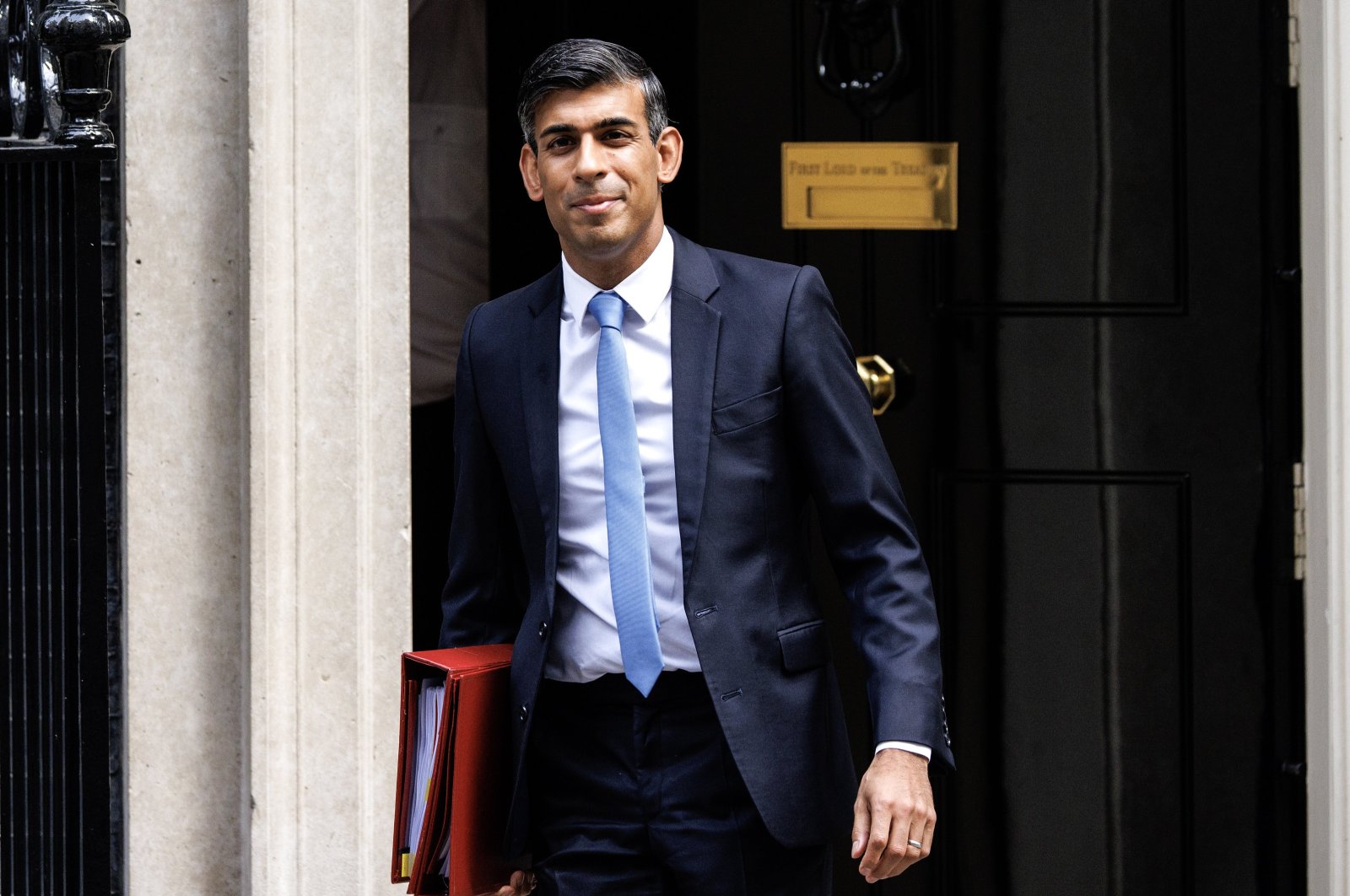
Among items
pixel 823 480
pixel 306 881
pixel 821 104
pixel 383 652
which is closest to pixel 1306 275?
pixel 821 104

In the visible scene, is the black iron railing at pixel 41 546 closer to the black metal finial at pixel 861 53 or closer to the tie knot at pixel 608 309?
the tie knot at pixel 608 309

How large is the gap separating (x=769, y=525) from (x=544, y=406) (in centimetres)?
38

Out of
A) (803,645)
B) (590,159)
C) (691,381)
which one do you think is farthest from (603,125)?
(803,645)

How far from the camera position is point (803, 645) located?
7.31 feet

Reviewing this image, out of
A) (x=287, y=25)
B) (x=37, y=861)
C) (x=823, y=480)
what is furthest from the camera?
(x=287, y=25)

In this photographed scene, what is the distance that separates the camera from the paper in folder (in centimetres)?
221

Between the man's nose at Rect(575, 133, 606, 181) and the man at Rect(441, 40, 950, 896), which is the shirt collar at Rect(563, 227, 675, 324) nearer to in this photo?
the man at Rect(441, 40, 950, 896)

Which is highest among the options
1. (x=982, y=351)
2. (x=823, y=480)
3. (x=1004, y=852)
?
(x=982, y=351)

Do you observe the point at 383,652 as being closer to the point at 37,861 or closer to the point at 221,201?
the point at 37,861

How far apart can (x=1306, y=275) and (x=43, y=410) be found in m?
2.65

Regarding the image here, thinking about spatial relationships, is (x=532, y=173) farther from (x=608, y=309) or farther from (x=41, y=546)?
(x=41, y=546)

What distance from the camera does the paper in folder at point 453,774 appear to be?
2.21 metres

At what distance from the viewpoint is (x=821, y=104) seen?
3500 millimetres

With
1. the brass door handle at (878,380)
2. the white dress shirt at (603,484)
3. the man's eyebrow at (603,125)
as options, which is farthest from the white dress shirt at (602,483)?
the brass door handle at (878,380)
